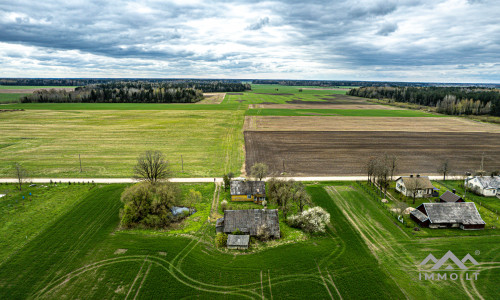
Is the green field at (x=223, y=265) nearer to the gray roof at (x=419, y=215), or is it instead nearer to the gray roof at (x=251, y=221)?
the gray roof at (x=251, y=221)

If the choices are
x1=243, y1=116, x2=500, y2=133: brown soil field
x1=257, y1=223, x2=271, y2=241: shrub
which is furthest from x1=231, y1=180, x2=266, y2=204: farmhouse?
x1=243, y1=116, x2=500, y2=133: brown soil field

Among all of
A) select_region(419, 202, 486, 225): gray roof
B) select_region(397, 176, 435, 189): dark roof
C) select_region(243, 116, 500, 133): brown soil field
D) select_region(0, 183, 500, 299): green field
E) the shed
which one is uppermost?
select_region(243, 116, 500, 133): brown soil field

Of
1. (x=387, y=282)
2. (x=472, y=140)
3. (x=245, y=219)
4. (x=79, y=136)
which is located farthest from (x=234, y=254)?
(x=472, y=140)

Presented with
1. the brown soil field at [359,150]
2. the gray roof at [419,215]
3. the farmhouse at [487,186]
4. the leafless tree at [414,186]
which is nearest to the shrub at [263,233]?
the gray roof at [419,215]

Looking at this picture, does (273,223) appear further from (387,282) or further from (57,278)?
(57,278)

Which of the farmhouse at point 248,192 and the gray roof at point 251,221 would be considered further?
the farmhouse at point 248,192

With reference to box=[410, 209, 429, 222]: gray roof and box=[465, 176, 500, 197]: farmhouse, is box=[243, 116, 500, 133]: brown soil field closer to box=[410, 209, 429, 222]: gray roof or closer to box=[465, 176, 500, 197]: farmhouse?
box=[465, 176, 500, 197]: farmhouse

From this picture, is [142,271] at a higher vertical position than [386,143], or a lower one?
lower
